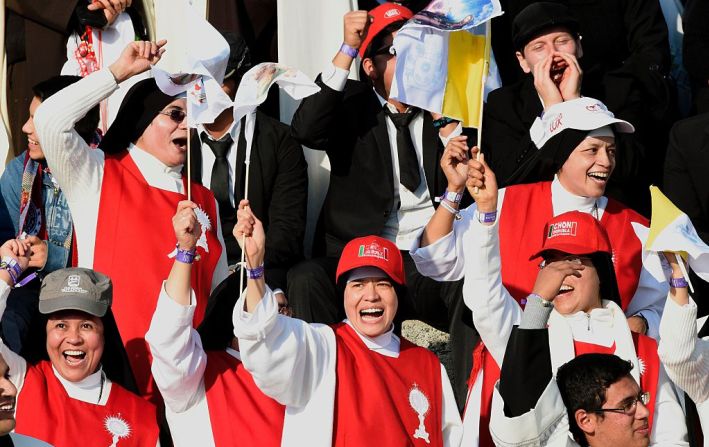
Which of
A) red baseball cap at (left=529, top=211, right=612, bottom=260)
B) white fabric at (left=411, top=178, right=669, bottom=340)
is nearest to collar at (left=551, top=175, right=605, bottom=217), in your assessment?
white fabric at (left=411, top=178, right=669, bottom=340)

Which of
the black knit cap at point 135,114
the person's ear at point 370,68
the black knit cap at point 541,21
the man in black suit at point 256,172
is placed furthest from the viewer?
the person's ear at point 370,68

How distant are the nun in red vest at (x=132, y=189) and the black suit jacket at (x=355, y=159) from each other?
95 cm

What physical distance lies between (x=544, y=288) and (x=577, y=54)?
257 centimetres

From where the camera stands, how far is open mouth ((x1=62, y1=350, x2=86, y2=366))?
278 inches

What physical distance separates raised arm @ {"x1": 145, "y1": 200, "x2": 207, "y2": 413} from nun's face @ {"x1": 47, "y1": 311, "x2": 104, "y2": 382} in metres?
0.34

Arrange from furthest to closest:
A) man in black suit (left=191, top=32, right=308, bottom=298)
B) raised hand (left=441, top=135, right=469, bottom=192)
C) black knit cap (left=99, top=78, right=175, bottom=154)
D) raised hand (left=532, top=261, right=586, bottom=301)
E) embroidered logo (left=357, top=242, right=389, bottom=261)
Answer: man in black suit (left=191, top=32, right=308, bottom=298) → black knit cap (left=99, top=78, right=175, bottom=154) → raised hand (left=441, top=135, right=469, bottom=192) → embroidered logo (left=357, top=242, right=389, bottom=261) → raised hand (left=532, top=261, right=586, bottom=301)

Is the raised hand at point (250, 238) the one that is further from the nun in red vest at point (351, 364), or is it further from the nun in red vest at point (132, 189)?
the nun in red vest at point (132, 189)

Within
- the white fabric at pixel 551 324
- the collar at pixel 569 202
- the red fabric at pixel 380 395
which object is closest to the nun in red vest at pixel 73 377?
the red fabric at pixel 380 395

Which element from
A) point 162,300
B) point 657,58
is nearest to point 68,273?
point 162,300

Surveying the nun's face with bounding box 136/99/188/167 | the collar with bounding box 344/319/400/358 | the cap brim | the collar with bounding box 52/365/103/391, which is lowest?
the collar with bounding box 52/365/103/391

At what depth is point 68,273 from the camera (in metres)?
7.15

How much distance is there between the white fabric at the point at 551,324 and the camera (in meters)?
7.29

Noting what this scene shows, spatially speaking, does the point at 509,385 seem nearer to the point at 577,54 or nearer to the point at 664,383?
the point at 664,383

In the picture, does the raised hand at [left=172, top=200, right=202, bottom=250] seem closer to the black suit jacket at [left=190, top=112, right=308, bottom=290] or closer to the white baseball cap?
the black suit jacket at [left=190, top=112, right=308, bottom=290]
